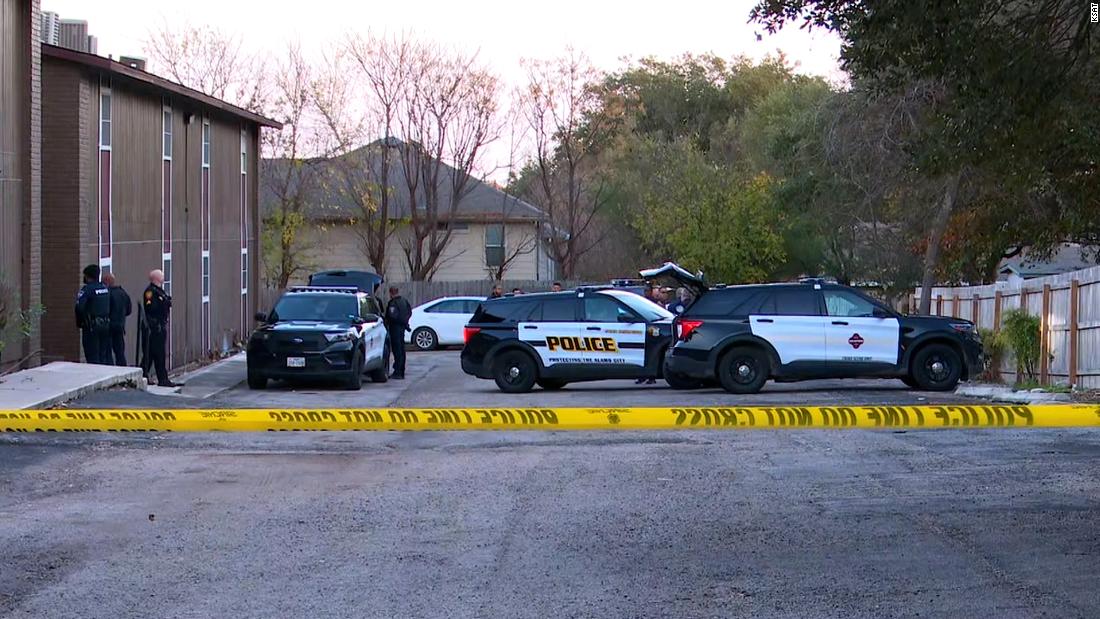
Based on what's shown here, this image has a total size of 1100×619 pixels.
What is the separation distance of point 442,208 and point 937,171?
3786 cm

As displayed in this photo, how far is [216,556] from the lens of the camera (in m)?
8.12

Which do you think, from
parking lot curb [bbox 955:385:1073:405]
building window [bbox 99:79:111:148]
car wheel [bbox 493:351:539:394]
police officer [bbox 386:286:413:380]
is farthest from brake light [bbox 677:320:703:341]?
building window [bbox 99:79:111:148]

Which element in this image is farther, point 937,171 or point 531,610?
point 937,171

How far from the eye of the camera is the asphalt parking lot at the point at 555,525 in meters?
7.11

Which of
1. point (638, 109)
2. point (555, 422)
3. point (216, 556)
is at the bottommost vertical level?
point (216, 556)

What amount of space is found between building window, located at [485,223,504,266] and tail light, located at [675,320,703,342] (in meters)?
30.1

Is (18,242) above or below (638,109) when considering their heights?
below

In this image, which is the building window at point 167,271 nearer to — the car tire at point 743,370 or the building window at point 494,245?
the car tire at point 743,370

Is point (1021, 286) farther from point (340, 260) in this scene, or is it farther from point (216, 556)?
point (340, 260)

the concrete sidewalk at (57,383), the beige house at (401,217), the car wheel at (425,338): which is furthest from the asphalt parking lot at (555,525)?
the beige house at (401,217)

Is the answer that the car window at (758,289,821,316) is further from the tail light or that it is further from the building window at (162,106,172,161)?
the building window at (162,106,172,161)

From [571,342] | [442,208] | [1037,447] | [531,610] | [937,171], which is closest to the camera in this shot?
[531,610]

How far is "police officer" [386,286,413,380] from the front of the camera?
25984 millimetres

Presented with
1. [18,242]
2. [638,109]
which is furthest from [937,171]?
[638,109]
